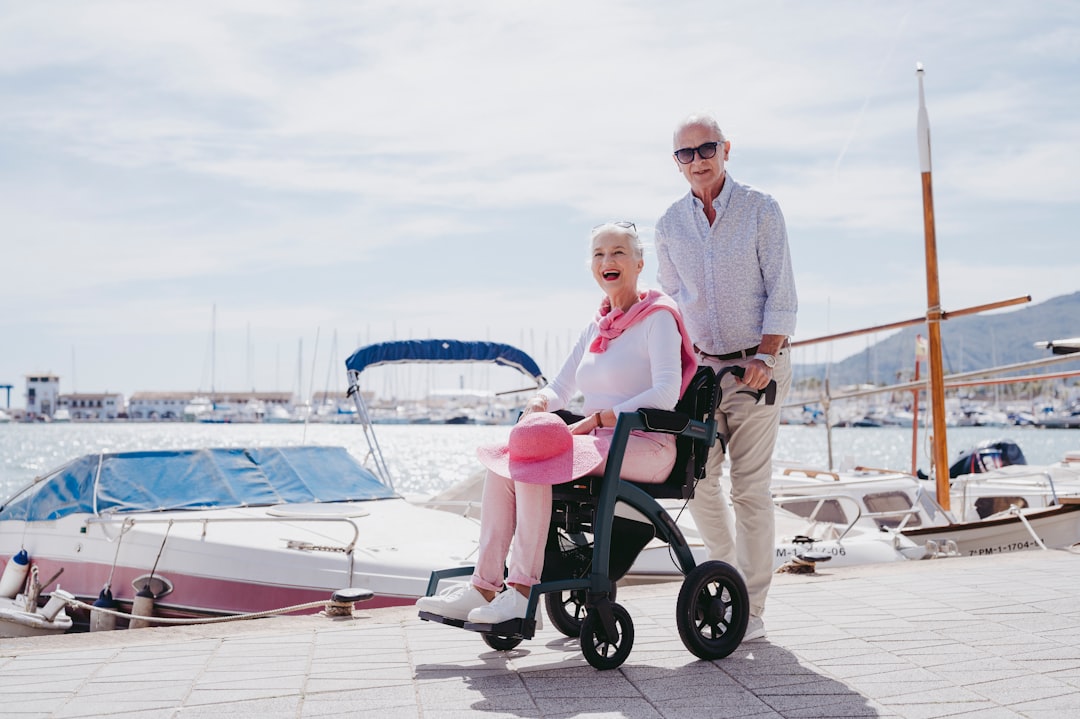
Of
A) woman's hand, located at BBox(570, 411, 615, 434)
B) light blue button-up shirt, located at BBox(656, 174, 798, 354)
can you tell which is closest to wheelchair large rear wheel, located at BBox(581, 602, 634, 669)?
woman's hand, located at BBox(570, 411, 615, 434)

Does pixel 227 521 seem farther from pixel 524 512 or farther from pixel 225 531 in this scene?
pixel 524 512

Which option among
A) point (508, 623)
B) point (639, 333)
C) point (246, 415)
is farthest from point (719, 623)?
point (246, 415)

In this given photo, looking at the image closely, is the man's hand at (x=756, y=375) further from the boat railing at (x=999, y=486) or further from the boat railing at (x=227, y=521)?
the boat railing at (x=999, y=486)

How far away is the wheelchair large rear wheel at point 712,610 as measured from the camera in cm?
399

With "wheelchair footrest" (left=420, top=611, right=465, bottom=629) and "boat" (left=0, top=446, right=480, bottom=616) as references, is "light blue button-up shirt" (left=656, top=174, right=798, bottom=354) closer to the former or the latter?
"wheelchair footrest" (left=420, top=611, right=465, bottom=629)

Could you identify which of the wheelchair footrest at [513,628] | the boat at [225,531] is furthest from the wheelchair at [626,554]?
the boat at [225,531]

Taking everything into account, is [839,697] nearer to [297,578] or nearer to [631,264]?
[631,264]

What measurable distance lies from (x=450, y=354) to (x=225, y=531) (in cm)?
468


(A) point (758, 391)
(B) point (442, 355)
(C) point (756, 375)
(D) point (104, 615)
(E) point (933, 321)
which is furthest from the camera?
(B) point (442, 355)

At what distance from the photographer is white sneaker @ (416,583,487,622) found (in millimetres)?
3932

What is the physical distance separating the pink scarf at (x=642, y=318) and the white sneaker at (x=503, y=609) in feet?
3.25

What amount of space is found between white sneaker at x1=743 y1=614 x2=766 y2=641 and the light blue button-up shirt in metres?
1.11

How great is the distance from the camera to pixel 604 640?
3963mm

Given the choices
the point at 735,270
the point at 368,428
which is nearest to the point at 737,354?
the point at 735,270
